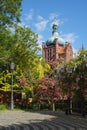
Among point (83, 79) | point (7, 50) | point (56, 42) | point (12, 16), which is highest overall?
point (56, 42)

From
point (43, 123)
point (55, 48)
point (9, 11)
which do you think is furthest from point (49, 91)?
point (55, 48)

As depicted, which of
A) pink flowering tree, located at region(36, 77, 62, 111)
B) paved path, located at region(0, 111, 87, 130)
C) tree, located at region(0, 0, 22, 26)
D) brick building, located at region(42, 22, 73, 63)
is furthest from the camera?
brick building, located at region(42, 22, 73, 63)

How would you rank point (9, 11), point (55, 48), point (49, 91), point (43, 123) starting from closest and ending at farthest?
1. point (43, 123)
2. point (9, 11)
3. point (49, 91)
4. point (55, 48)

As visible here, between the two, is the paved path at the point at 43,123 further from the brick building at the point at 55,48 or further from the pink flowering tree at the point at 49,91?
the brick building at the point at 55,48


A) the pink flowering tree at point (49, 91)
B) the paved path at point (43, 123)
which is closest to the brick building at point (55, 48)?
the pink flowering tree at point (49, 91)

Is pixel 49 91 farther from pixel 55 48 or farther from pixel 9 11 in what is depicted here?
pixel 55 48

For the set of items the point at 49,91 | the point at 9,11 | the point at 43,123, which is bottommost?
the point at 43,123

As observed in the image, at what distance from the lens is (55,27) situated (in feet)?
375

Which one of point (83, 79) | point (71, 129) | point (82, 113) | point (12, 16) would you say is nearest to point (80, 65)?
point (83, 79)

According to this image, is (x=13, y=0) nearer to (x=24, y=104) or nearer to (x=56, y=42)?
(x=24, y=104)

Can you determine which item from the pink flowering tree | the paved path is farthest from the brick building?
the paved path

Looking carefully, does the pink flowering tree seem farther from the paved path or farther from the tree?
the paved path

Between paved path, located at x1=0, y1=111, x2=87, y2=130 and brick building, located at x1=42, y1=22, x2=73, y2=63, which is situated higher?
brick building, located at x1=42, y1=22, x2=73, y2=63

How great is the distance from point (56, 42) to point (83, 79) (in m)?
89.3
